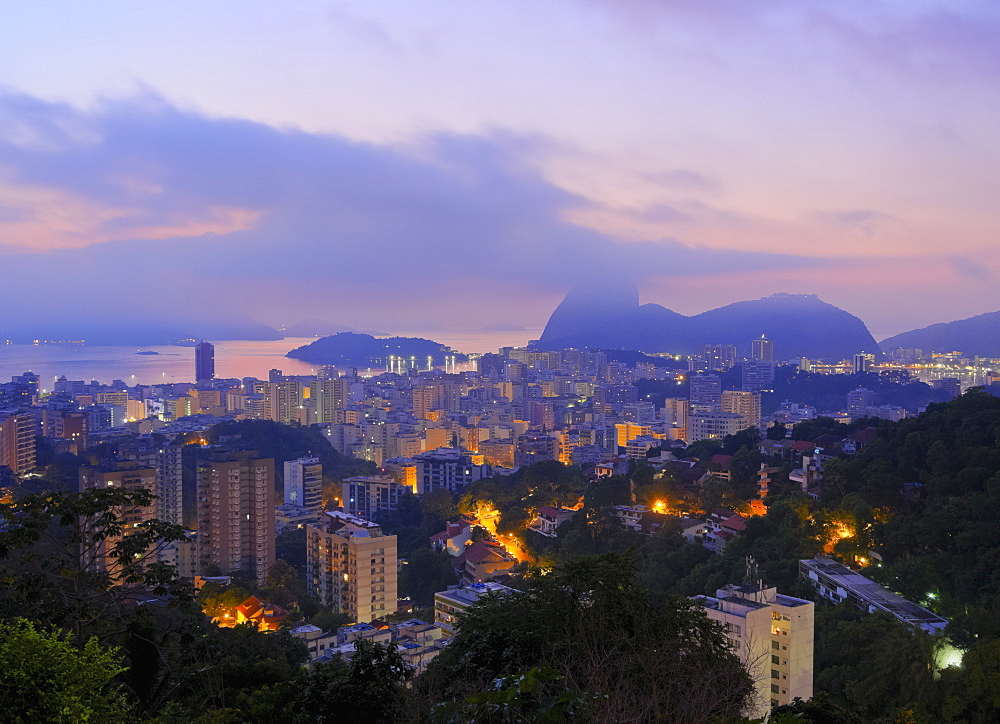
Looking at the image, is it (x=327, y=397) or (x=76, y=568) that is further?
(x=327, y=397)

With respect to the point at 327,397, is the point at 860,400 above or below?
below

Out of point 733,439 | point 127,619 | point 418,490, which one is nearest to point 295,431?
point 418,490

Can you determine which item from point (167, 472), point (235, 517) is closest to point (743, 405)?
point (235, 517)

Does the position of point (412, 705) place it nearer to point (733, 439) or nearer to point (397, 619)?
point (397, 619)

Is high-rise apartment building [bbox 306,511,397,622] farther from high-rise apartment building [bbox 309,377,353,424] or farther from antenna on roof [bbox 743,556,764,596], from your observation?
high-rise apartment building [bbox 309,377,353,424]

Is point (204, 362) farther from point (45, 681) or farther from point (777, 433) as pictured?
point (45, 681)

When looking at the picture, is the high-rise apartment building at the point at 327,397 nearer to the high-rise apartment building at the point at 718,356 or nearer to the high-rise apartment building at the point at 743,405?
the high-rise apartment building at the point at 743,405
